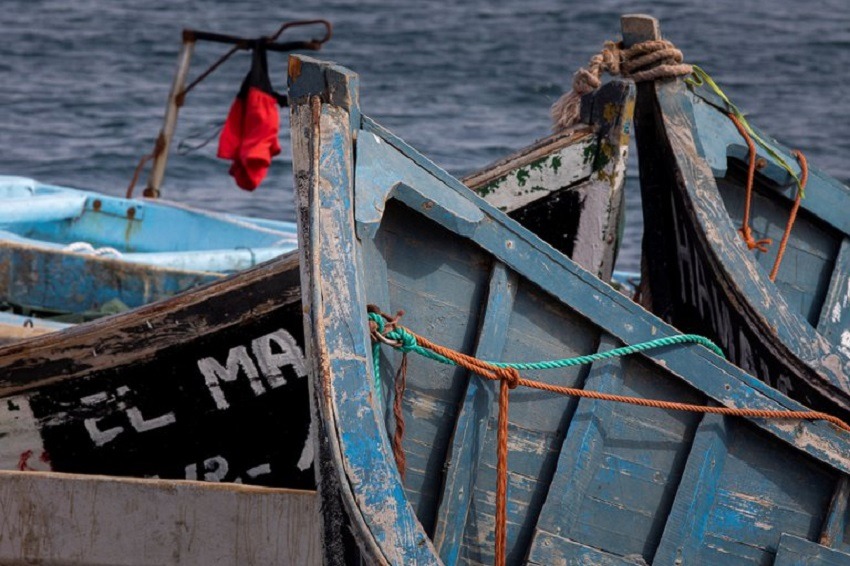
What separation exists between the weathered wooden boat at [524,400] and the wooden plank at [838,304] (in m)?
1.35

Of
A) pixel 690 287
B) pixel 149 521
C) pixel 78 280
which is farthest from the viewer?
pixel 78 280

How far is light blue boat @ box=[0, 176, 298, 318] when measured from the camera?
6.95m

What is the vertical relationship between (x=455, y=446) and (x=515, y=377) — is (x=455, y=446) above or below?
below

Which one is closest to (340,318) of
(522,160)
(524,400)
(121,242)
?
(524,400)

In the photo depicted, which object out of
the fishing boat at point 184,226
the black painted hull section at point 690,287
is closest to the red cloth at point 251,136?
the fishing boat at point 184,226

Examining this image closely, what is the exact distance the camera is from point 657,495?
3.33m

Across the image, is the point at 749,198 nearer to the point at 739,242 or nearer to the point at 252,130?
the point at 739,242

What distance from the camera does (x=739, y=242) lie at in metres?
3.94

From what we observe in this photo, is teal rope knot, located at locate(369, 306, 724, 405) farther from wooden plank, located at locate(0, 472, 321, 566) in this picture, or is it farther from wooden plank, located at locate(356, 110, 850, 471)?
wooden plank, located at locate(0, 472, 321, 566)

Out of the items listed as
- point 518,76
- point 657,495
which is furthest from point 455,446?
point 518,76

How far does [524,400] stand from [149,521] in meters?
1.20

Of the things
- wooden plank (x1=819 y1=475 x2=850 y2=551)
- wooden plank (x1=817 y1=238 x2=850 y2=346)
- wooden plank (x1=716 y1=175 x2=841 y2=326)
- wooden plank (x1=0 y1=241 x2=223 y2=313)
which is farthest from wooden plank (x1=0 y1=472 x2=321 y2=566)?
wooden plank (x1=0 y1=241 x2=223 y2=313)

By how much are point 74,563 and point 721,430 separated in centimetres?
193

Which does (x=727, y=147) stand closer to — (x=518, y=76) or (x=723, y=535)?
(x=723, y=535)
